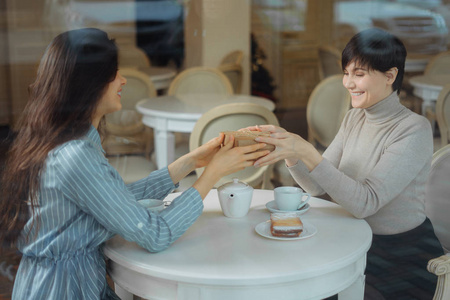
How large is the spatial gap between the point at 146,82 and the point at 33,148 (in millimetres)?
1915

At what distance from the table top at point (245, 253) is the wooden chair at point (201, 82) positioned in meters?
1.99

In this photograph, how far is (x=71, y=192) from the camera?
3.85 feet

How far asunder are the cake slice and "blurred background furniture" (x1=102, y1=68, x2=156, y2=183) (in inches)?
53.6

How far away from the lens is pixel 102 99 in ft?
4.18

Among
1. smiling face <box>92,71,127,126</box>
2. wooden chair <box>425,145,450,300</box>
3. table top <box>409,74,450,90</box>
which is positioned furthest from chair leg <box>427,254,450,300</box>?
table top <box>409,74,450,90</box>

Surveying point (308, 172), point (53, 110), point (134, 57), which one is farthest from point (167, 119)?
point (53, 110)

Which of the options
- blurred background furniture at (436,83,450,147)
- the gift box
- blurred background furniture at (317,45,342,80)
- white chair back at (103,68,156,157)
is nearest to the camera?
the gift box

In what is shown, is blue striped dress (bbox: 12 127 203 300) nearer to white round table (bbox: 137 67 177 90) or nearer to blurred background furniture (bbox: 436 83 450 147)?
blurred background furniture (bbox: 436 83 450 147)

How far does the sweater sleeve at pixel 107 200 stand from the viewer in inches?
45.7

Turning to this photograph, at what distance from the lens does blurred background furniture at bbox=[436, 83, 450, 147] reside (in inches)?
98.5

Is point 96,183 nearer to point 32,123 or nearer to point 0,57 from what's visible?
point 32,123

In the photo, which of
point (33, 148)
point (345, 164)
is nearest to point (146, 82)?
point (345, 164)

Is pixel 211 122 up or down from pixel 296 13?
down

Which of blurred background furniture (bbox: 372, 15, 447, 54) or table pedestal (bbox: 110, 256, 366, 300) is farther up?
blurred background furniture (bbox: 372, 15, 447, 54)
